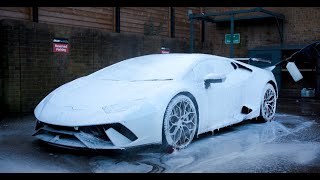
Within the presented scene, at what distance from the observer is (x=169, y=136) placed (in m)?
4.00

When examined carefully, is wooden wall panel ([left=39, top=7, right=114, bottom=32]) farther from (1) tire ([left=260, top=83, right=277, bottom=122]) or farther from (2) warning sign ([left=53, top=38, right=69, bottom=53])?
(1) tire ([left=260, top=83, right=277, bottom=122])

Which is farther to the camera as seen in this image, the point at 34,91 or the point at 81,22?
the point at 81,22

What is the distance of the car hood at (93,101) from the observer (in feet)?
12.2

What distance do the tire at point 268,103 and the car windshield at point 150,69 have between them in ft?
5.92

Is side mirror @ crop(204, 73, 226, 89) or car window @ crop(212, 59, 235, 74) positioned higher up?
car window @ crop(212, 59, 235, 74)

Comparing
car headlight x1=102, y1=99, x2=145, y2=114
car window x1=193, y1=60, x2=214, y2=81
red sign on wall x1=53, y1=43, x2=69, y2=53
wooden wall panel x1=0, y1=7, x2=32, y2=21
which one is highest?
wooden wall panel x1=0, y1=7, x2=32, y2=21

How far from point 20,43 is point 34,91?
1028 mm

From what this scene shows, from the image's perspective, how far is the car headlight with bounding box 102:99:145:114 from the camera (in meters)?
3.73

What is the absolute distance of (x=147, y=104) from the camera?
381 centimetres

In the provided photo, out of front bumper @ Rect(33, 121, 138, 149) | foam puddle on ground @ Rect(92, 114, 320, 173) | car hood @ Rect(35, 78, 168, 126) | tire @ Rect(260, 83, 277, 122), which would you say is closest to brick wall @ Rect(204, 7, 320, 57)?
tire @ Rect(260, 83, 277, 122)

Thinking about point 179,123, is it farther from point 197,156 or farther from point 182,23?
point 182,23

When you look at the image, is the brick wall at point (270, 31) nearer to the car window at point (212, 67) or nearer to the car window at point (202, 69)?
the car window at point (212, 67)
